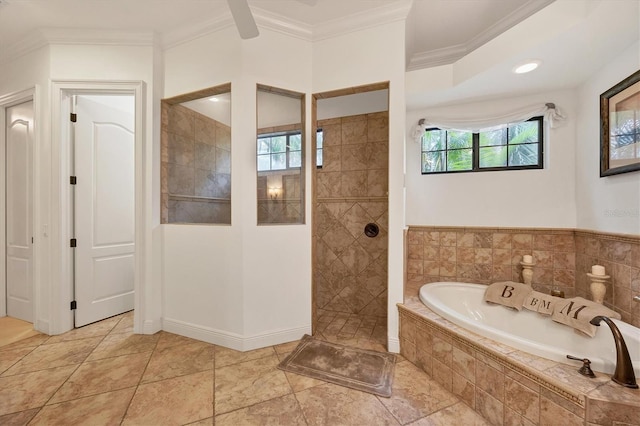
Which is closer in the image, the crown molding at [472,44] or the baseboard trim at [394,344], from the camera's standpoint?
the crown molding at [472,44]

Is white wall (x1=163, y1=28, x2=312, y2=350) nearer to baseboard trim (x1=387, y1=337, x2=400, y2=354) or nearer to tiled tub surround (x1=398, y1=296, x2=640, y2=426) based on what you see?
baseboard trim (x1=387, y1=337, x2=400, y2=354)

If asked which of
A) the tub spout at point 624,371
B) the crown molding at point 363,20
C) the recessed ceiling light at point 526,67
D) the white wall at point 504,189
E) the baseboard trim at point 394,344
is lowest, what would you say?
the baseboard trim at point 394,344

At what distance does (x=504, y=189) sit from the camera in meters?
2.68

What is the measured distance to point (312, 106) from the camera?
2320 millimetres

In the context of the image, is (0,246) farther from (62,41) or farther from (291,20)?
(291,20)

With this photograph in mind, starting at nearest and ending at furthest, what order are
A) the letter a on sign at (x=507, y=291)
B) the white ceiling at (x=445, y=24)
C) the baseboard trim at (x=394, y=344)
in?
the white ceiling at (x=445, y=24)
the baseboard trim at (x=394, y=344)
the letter a on sign at (x=507, y=291)

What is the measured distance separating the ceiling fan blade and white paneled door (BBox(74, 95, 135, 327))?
8.02 ft

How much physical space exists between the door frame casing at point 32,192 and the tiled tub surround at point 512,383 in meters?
3.43

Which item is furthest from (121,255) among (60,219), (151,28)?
(151,28)

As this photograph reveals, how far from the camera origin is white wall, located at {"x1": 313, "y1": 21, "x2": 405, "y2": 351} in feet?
6.79

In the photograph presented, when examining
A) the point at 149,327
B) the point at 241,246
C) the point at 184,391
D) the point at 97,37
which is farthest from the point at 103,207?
the point at 184,391

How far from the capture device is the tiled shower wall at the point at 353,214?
2889mm

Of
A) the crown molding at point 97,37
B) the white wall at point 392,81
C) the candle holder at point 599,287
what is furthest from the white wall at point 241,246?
the candle holder at point 599,287

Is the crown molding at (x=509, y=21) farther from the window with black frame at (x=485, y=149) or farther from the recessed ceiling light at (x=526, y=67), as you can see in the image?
the window with black frame at (x=485, y=149)
